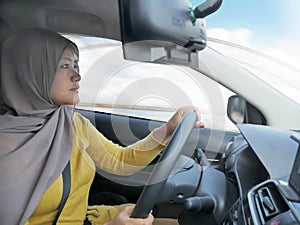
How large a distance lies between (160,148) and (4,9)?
720 millimetres

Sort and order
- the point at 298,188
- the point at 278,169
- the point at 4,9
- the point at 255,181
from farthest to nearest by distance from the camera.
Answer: the point at 4,9 < the point at 255,181 < the point at 278,169 < the point at 298,188

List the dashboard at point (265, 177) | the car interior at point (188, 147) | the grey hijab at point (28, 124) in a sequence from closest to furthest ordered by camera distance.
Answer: the dashboard at point (265, 177), the car interior at point (188, 147), the grey hijab at point (28, 124)

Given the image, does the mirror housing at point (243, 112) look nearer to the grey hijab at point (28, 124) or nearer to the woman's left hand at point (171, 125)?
the woman's left hand at point (171, 125)

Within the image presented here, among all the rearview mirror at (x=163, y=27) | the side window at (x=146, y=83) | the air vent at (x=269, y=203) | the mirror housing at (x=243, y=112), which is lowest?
the air vent at (x=269, y=203)

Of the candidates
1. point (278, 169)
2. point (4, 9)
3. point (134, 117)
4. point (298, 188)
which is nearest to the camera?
point (298, 188)

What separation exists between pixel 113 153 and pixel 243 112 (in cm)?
51

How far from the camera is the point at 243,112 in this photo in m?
1.53

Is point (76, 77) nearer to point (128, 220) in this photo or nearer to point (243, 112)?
point (128, 220)

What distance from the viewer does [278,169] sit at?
110 cm

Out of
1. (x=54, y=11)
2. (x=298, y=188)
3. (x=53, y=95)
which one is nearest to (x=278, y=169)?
(x=298, y=188)

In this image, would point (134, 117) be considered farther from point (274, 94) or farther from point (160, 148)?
point (274, 94)

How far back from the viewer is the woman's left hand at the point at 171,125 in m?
1.31

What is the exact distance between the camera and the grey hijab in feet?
4.02

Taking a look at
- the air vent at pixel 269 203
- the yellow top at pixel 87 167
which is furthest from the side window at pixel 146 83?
the air vent at pixel 269 203
